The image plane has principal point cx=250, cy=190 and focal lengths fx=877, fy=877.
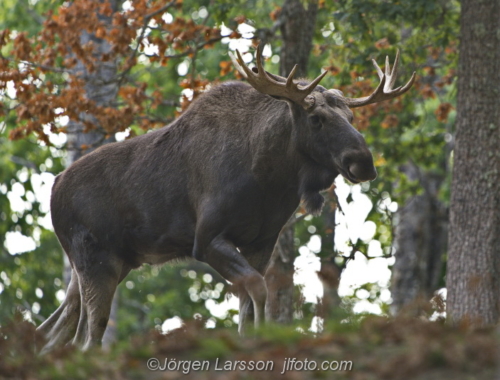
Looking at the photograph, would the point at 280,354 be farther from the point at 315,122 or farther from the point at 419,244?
the point at 419,244

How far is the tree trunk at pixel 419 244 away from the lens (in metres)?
19.5

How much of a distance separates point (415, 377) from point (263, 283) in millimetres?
2721

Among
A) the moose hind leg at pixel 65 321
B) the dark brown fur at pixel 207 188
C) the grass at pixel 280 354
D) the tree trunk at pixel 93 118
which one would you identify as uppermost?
the tree trunk at pixel 93 118

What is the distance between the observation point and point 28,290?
77.0ft

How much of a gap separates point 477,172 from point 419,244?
1048 cm

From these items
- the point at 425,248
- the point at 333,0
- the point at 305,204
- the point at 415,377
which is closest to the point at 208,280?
the point at 425,248

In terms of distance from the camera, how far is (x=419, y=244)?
20656 millimetres

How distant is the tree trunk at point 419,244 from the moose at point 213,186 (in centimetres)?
1115

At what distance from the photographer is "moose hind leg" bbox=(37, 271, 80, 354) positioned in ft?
28.4

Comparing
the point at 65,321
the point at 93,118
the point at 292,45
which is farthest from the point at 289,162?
the point at 93,118

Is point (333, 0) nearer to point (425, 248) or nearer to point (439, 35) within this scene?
point (439, 35)

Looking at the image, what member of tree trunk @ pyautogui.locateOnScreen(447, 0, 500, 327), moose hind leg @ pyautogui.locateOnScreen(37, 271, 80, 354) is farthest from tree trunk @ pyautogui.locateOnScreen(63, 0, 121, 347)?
tree trunk @ pyautogui.locateOnScreen(447, 0, 500, 327)

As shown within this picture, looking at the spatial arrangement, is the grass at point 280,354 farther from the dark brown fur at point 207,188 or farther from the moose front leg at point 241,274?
the dark brown fur at point 207,188

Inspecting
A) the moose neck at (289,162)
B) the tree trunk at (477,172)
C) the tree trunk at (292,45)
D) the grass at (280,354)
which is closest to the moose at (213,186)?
the moose neck at (289,162)
